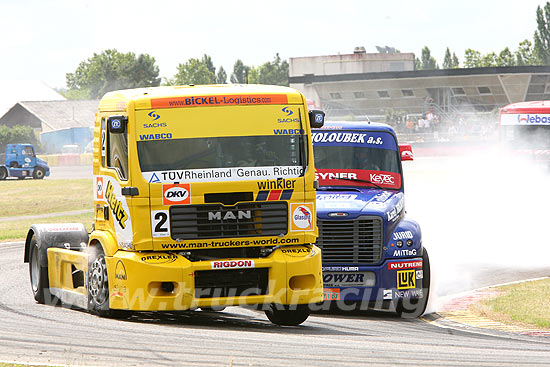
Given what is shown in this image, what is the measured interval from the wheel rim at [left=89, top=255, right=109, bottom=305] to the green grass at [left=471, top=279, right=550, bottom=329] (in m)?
5.02

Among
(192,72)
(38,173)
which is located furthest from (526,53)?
(38,173)

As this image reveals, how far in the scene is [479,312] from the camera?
1185 cm

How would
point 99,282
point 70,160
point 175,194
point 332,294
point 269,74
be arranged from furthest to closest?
point 269,74, point 70,160, point 332,294, point 99,282, point 175,194

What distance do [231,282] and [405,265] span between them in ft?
9.27

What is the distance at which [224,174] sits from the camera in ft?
29.5

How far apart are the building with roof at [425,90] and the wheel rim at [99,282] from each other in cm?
6472

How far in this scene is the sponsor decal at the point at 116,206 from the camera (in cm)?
909

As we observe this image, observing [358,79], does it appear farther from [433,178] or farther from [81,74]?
[81,74]

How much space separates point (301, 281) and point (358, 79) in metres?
71.9

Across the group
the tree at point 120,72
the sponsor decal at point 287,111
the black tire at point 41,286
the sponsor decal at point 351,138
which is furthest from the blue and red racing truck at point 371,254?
the tree at point 120,72

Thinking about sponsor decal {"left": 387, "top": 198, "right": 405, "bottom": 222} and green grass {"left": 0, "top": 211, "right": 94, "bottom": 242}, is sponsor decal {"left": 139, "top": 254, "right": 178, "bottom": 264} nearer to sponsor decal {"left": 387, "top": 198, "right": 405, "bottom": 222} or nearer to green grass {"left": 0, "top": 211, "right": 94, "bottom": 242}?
sponsor decal {"left": 387, "top": 198, "right": 405, "bottom": 222}

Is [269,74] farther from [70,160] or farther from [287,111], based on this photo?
[287,111]

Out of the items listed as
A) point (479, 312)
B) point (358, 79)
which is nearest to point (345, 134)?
point (479, 312)

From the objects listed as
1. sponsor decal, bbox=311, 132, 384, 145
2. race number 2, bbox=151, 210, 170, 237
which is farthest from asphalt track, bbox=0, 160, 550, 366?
sponsor decal, bbox=311, 132, 384, 145
